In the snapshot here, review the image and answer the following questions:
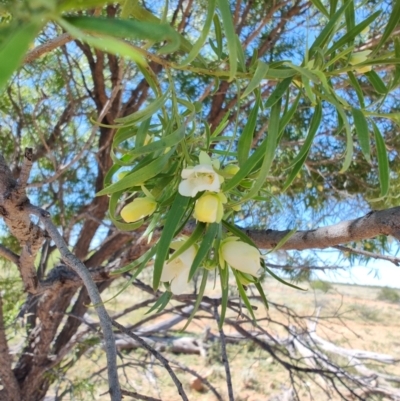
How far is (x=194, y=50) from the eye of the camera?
347 millimetres

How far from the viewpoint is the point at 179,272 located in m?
A: 0.47

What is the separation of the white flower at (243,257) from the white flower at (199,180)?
2.5 inches

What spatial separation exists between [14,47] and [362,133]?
1.06 feet

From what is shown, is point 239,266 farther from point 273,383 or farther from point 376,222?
point 273,383

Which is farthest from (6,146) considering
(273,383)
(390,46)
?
(273,383)

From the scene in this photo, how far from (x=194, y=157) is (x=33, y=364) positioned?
1380 mm

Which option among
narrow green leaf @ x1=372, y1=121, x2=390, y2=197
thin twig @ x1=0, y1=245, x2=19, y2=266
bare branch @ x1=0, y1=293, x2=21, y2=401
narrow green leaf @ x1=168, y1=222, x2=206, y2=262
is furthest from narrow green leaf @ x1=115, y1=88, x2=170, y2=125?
bare branch @ x1=0, y1=293, x2=21, y2=401

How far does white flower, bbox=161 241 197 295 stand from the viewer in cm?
46

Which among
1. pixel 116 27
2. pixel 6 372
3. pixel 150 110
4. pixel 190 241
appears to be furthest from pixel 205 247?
pixel 6 372

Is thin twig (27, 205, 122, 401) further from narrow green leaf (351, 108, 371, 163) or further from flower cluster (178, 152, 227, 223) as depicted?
narrow green leaf (351, 108, 371, 163)

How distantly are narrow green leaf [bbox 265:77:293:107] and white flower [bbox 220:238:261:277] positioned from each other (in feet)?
0.44

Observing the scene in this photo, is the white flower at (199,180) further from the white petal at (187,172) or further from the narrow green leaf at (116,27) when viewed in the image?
the narrow green leaf at (116,27)

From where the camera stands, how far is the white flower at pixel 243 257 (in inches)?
17.4

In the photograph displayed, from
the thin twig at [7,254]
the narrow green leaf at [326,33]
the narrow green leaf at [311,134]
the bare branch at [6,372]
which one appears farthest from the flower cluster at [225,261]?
the bare branch at [6,372]
